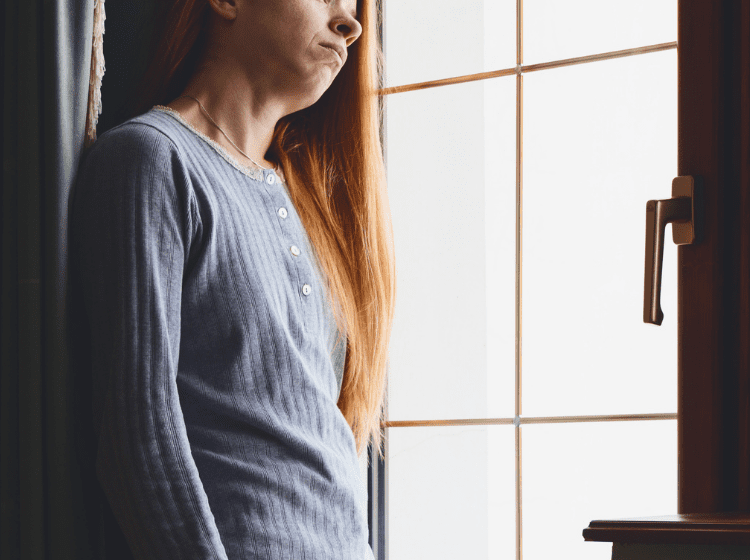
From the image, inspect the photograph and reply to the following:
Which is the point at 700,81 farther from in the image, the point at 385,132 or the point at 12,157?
the point at 12,157

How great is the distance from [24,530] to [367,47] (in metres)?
0.97

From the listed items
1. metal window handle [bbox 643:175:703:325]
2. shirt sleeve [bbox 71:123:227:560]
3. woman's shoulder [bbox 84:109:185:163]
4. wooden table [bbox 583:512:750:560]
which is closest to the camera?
wooden table [bbox 583:512:750:560]

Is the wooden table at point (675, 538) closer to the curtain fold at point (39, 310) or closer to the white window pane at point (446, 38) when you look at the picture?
the curtain fold at point (39, 310)

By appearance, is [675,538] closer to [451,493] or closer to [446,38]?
[451,493]

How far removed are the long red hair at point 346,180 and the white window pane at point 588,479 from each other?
0.39m

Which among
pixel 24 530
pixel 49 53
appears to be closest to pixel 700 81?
pixel 49 53

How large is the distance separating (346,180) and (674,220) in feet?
1.86

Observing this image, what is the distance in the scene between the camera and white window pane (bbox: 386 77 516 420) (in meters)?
1.78

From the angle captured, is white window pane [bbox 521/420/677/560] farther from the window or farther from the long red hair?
the long red hair

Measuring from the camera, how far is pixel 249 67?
4.37 feet

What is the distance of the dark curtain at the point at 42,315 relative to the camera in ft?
3.49

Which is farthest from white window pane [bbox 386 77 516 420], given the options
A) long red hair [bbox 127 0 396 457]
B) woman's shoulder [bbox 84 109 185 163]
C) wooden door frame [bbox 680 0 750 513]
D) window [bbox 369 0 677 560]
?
woman's shoulder [bbox 84 109 185 163]

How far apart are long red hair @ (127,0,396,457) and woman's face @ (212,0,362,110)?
4.0 inches

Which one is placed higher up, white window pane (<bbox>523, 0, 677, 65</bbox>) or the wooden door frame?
white window pane (<bbox>523, 0, 677, 65</bbox>)
